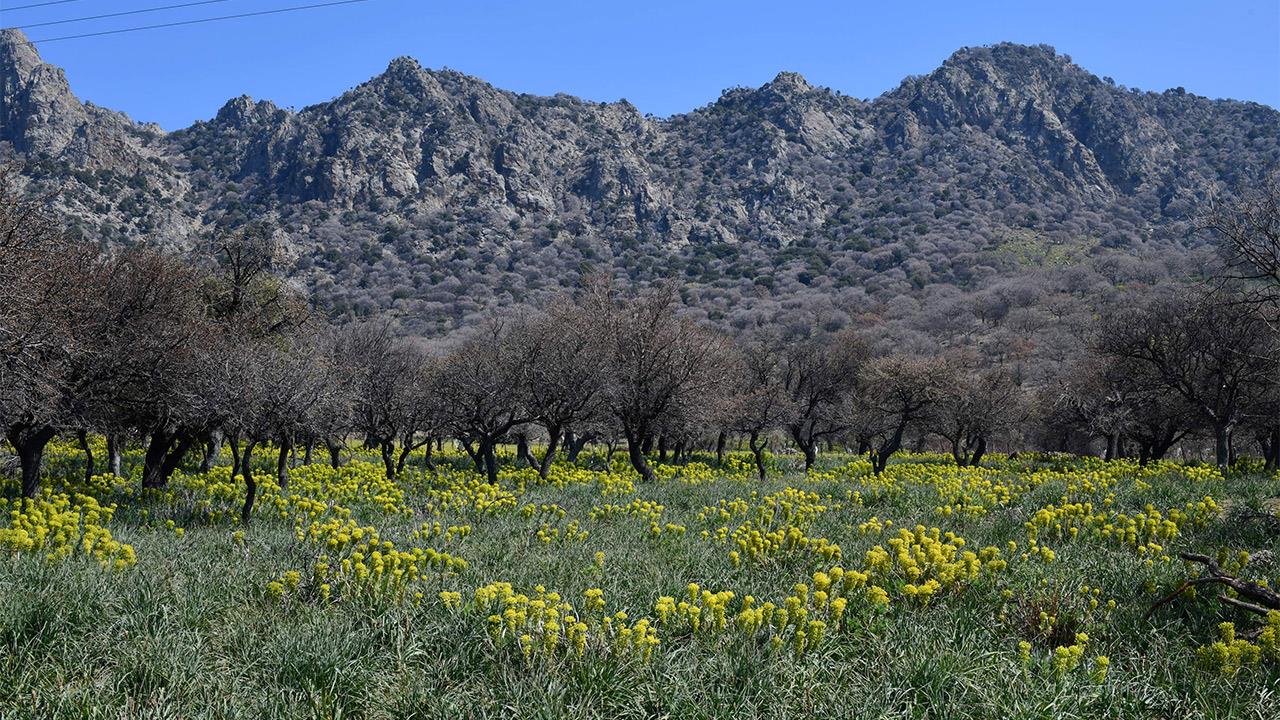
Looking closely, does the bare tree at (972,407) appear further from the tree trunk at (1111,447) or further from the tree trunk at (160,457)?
the tree trunk at (160,457)

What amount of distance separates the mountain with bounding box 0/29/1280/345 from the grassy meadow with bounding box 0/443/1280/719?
6667cm

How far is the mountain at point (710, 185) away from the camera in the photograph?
85250mm

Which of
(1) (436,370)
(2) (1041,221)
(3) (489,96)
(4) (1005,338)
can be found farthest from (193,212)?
(2) (1041,221)

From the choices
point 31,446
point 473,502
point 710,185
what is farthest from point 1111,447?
point 710,185

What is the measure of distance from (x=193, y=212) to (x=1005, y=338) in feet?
314

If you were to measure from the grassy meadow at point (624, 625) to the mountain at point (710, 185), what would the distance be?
66671 mm

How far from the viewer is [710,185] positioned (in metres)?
124

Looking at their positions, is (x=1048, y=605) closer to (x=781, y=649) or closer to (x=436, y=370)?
(x=781, y=649)

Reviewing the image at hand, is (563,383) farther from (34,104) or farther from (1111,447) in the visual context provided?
(34,104)

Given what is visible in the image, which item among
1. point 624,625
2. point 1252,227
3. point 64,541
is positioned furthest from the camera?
point 1252,227

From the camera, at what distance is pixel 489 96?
12888 cm

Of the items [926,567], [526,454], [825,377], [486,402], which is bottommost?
[526,454]

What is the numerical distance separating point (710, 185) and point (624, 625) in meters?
124

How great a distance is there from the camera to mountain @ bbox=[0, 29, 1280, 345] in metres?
85.2
